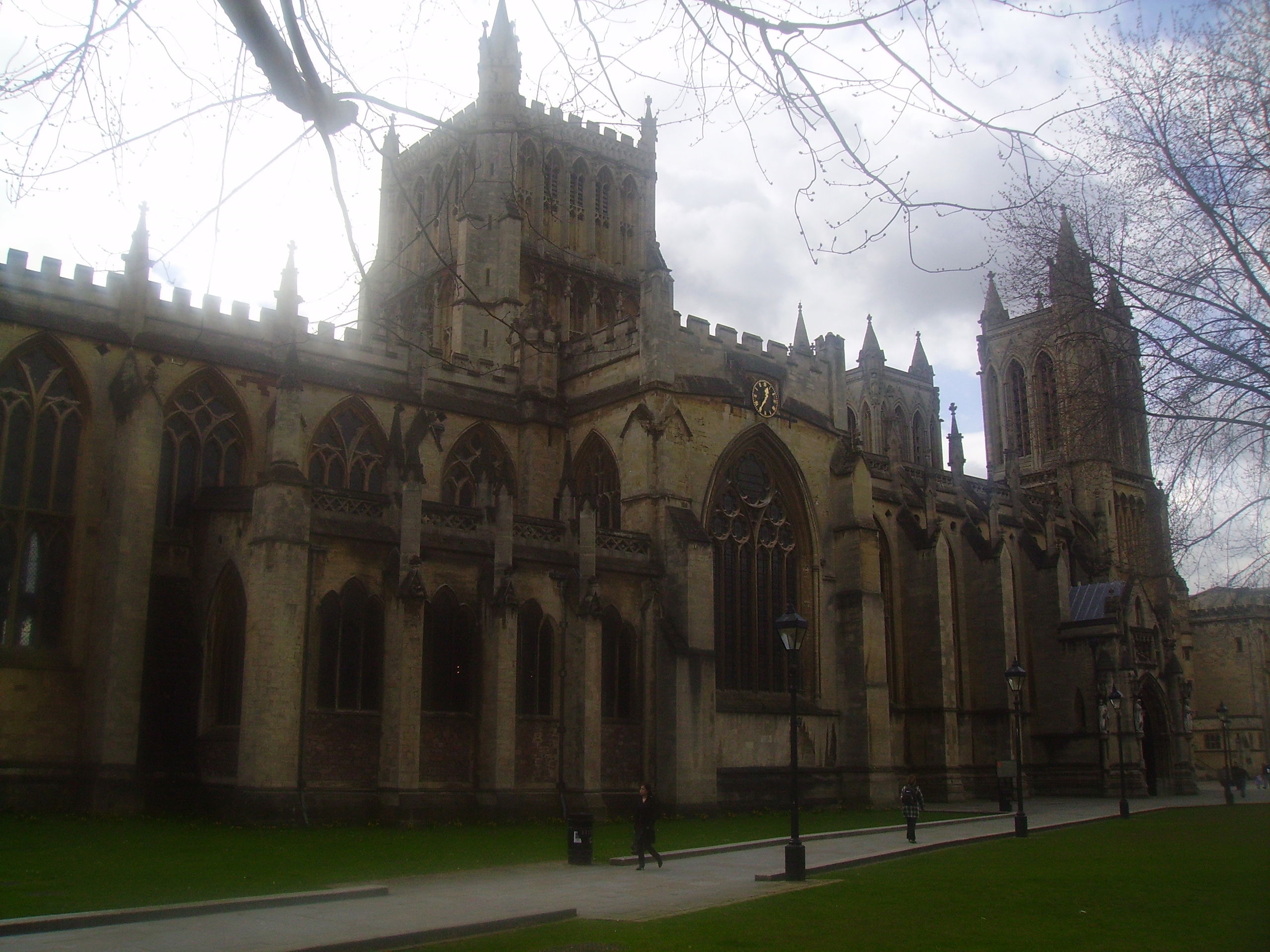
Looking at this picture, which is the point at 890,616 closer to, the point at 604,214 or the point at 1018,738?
the point at 1018,738

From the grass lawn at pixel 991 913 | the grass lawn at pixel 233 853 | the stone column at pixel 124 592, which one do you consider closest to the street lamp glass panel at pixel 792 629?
the grass lawn at pixel 991 913

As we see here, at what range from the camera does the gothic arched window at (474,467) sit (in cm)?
3362

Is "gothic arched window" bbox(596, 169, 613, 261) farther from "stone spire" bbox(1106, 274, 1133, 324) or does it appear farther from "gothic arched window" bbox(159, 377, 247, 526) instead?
"stone spire" bbox(1106, 274, 1133, 324)

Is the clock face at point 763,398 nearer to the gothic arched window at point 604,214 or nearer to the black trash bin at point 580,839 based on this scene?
the gothic arched window at point 604,214

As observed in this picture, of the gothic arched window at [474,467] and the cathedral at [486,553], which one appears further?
the gothic arched window at [474,467]

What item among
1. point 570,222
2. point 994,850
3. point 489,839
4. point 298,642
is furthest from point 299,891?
point 570,222

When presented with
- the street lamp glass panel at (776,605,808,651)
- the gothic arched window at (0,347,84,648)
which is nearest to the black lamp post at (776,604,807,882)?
the street lamp glass panel at (776,605,808,651)

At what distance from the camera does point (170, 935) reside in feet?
38.7

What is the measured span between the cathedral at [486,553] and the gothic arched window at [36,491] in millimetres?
70

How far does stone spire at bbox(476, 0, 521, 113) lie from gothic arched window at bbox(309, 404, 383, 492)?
44.5ft

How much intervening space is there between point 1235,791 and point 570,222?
127 feet

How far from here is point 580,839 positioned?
19484mm

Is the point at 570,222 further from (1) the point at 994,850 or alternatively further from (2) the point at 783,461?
(1) the point at 994,850

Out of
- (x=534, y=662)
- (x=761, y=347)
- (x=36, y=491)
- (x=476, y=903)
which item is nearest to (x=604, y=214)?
(x=761, y=347)
